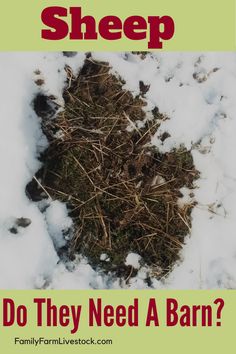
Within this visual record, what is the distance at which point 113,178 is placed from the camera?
2.79 metres

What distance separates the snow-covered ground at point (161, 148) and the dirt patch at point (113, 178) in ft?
0.17

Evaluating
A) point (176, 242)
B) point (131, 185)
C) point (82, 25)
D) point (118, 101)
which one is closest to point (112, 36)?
point (82, 25)

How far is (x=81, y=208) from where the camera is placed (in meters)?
2.75

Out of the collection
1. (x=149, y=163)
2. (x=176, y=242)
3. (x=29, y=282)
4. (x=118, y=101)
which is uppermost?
(x=118, y=101)

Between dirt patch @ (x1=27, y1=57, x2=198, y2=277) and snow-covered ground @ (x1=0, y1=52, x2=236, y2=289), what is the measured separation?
0.17 ft

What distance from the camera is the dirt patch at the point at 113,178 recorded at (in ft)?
9.03

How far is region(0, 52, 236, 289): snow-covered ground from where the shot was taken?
269 centimetres

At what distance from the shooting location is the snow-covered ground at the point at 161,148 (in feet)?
8.82

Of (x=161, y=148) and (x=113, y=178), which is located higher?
(x=161, y=148)

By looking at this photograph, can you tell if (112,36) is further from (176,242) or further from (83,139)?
(176,242)

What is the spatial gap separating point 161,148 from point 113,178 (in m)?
0.30

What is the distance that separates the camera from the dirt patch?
2.75 meters

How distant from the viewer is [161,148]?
9.39 feet

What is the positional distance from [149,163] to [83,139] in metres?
0.36
